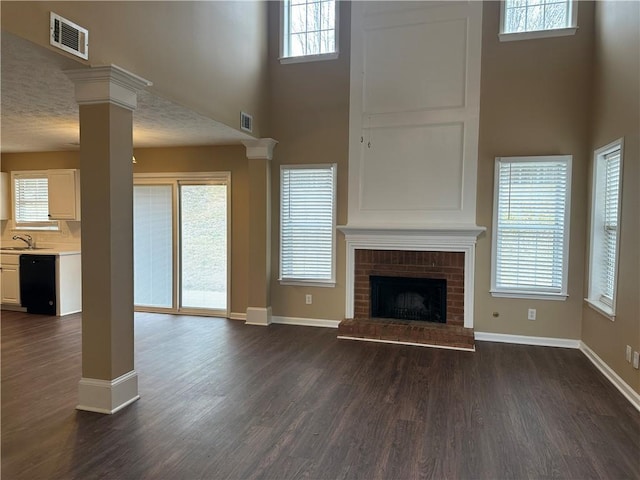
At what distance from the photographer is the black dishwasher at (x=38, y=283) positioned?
6.22 m

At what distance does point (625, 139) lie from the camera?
3.67 m

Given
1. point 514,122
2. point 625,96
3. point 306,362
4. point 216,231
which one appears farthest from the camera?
point 216,231

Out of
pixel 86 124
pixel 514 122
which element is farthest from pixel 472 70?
pixel 86 124

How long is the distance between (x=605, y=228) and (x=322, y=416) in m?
3.38

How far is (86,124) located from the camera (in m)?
3.05

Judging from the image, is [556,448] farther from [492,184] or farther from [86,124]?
[86,124]

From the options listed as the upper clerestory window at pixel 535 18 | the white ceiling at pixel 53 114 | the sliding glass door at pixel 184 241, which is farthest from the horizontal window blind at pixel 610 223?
the sliding glass door at pixel 184 241

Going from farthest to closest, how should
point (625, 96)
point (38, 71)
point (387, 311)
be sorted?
point (387, 311), point (625, 96), point (38, 71)

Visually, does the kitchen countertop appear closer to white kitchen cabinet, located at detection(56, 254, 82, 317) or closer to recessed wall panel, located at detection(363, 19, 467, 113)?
white kitchen cabinet, located at detection(56, 254, 82, 317)

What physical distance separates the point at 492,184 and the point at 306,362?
2.96 metres

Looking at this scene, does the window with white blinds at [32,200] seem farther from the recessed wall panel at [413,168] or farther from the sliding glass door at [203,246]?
the recessed wall panel at [413,168]

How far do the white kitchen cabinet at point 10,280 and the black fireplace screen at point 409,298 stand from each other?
5.22 m

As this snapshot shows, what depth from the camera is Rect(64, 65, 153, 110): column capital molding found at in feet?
9.62

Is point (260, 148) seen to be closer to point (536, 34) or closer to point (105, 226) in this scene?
point (105, 226)
